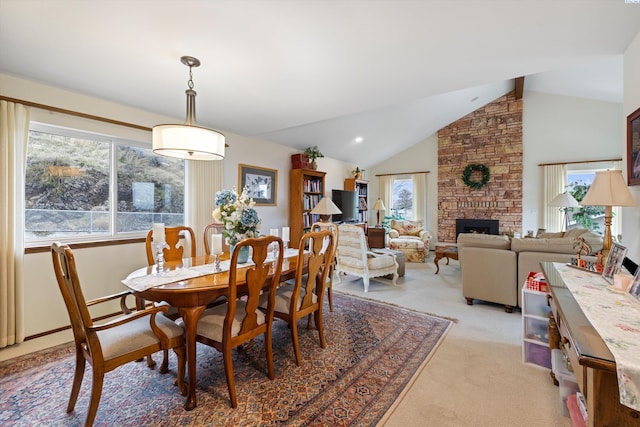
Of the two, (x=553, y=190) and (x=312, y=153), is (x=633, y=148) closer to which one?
(x=312, y=153)

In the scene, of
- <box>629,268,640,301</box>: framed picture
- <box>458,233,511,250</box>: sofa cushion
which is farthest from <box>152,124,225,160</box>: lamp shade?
<box>458,233,511,250</box>: sofa cushion

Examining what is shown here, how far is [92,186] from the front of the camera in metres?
2.82

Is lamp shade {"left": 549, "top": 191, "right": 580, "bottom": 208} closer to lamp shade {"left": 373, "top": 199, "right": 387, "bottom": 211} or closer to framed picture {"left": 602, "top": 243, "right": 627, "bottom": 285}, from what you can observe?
lamp shade {"left": 373, "top": 199, "right": 387, "bottom": 211}

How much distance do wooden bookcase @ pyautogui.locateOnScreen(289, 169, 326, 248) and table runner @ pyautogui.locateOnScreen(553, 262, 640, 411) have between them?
3828 millimetres

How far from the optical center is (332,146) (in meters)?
5.85

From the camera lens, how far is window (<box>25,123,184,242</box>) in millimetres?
2518

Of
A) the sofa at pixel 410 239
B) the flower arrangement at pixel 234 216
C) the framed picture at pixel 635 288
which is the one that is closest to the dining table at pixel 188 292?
the flower arrangement at pixel 234 216

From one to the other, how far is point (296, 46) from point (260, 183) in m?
2.88

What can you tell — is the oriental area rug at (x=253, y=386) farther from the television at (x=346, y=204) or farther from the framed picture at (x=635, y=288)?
the television at (x=346, y=204)

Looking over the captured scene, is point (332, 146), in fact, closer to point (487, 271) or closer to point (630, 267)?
point (487, 271)

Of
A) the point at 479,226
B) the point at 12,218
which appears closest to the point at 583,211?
the point at 479,226

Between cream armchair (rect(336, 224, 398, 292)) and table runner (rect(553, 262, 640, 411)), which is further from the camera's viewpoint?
cream armchair (rect(336, 224, 398, 292))

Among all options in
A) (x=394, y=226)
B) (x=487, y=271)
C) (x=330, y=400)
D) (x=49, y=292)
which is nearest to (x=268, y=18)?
(x=330, y=400)

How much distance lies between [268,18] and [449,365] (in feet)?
8.82
